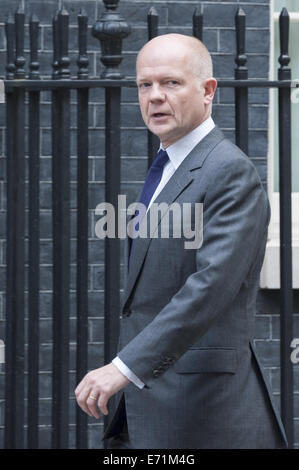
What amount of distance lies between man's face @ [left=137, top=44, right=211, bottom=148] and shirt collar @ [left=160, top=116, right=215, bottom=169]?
19mm

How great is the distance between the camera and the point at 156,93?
125 inches

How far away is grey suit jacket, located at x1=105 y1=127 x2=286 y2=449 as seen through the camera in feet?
9.68

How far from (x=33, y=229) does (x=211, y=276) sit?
143cm

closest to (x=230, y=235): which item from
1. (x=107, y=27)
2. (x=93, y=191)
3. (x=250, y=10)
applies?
(x=107, y=27)

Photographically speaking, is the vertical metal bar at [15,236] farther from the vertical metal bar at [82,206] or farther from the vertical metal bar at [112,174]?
the vertical metal bar at [112,174]

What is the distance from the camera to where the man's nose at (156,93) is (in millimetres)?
3152

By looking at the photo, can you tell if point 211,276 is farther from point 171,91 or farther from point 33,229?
point 33,229

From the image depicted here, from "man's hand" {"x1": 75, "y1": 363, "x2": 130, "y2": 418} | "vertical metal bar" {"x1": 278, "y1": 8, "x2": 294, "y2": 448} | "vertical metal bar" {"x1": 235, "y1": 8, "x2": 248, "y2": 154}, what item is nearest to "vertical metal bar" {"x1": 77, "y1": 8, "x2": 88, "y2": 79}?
"vertical metal bar" {"x1": 235, "y1": 8, "x2": 248, "y2": 154}

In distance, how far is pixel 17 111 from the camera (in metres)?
4.21

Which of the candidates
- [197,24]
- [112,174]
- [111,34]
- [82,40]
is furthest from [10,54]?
[197,24]

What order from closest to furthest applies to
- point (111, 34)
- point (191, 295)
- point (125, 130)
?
point (191, 295) → point (111, 34) → point (125, 130)

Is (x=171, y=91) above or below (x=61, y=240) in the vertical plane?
above

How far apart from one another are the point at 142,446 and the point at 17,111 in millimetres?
1513

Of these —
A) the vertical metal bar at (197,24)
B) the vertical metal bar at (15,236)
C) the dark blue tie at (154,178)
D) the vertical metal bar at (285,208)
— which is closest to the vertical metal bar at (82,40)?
the vertical metal bar at (15,236)
